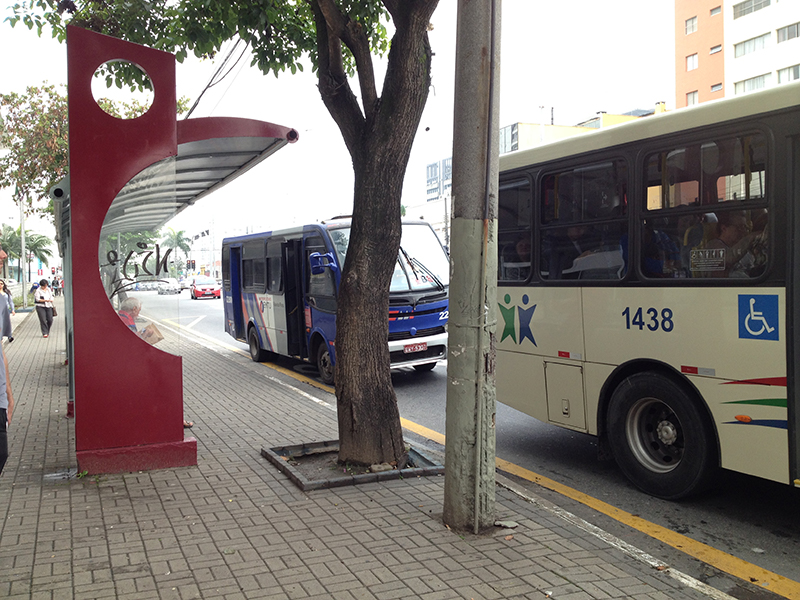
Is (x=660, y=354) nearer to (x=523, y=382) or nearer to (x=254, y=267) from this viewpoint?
(x=523, y=382)

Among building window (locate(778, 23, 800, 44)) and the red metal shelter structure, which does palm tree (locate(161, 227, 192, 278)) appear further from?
building window (locate(778, 23, 800, 44))

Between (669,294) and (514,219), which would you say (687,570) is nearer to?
(669,294)

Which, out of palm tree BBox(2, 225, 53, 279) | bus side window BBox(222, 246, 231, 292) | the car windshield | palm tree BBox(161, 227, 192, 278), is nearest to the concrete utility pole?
palm tree BBox(161, 227, 192, 278)

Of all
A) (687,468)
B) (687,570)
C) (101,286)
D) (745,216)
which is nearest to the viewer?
(687,570)

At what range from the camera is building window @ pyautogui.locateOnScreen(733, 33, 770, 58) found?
146 ft

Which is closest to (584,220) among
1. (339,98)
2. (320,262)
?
(339,98)

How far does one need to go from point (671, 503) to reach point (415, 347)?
5.21 metres

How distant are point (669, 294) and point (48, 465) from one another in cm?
532

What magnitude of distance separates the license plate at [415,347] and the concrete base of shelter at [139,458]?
453 centimetres

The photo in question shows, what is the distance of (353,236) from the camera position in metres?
5.76

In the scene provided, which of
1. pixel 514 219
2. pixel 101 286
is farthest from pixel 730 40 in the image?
pixel 101 286

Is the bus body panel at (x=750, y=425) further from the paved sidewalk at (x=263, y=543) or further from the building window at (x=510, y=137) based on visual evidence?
the building window at (x=510, y=137)

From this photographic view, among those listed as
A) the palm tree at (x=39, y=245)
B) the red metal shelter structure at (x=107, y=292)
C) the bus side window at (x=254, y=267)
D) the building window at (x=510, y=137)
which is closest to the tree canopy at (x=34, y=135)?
the bus side window at (x=254, y=267)

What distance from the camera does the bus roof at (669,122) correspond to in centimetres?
456
